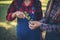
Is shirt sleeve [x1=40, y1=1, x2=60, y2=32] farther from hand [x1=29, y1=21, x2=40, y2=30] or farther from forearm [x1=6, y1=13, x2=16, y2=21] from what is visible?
forearm [x1=6, y1=13, x2=16, y2=21]

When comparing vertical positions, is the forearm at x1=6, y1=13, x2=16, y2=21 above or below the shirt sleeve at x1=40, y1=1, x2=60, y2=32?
above

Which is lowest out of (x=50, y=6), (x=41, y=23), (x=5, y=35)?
(x=5, y=35)

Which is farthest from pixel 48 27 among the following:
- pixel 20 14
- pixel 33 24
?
pixel 20 14

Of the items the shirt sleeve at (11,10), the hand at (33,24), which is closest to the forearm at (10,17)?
the shirt sleeve at (11,10)

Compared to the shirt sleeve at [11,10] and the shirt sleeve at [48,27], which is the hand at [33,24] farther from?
the shirt sleeve at [11,10]

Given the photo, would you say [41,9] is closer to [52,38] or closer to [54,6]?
[54,6]

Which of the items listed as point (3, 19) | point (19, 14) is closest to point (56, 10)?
point (19, 14)

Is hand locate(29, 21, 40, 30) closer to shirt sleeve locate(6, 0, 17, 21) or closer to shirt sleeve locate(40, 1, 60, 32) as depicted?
shirt sleeve locate(40, 1, 60, 32)

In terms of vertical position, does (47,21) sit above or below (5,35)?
above

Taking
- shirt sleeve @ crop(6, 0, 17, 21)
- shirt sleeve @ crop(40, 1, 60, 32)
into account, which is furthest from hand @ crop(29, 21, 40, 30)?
shirt sleeve @ crop(6, 0, 17, 21)

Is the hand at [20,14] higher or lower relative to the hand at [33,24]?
higher

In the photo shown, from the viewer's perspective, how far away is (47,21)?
1253mm

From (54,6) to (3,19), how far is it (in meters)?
0.39

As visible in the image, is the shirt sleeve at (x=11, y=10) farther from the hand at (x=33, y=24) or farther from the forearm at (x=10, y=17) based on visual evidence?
the hand at (x=33, y=24)
